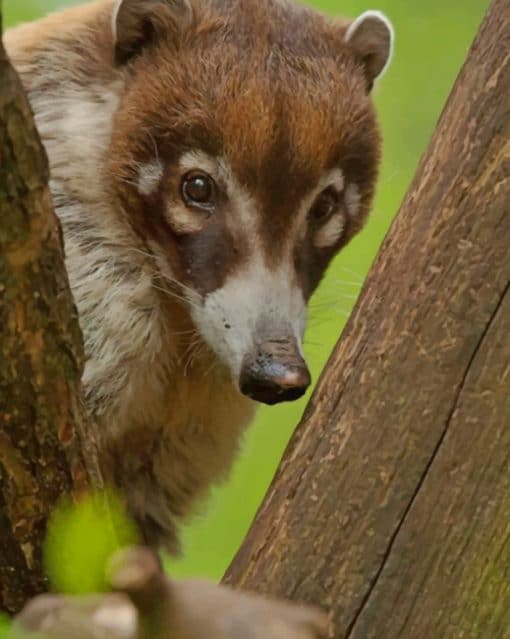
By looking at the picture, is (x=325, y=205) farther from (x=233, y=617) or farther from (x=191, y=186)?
(x=233, y=617)

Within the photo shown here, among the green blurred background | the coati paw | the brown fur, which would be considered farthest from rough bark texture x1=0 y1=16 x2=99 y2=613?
the green blurred background

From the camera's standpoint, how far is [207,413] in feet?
12.2

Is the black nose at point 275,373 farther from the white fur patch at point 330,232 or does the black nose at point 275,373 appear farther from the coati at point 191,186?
the white fur patch at point 330,232

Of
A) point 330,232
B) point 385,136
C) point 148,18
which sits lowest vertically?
point 385,136

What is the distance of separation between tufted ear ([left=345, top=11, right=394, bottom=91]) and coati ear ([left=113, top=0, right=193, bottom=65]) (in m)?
Result: 0.46

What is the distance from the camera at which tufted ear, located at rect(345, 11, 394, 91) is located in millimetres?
3660

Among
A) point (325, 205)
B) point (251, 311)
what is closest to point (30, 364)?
point (251, 311)

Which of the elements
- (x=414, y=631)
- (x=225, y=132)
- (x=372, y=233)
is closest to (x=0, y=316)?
(x=414, y=631)

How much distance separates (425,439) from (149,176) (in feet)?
3.58

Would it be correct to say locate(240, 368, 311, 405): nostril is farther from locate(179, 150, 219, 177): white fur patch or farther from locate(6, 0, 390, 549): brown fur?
locate(179, 150, 219, 177): white fur patch

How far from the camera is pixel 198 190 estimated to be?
3289 mm

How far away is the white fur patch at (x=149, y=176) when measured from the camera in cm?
335

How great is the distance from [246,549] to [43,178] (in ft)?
3.13

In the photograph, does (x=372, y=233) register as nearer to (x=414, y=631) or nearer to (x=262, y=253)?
(x=262, y=253)
